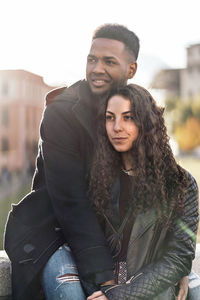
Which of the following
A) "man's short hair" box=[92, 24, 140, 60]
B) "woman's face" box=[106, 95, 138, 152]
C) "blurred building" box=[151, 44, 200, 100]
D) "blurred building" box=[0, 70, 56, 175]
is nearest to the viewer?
"woman's face" box=[106, 95, 138, 152]

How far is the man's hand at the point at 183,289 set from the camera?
2.94 m

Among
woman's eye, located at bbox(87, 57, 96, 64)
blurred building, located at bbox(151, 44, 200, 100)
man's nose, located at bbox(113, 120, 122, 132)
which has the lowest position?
man's nose, located at bbox(113, 120, 122, 132)

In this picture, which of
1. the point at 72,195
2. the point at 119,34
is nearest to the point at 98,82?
the point at 119,34

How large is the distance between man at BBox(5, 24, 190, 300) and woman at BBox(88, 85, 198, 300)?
9 cm

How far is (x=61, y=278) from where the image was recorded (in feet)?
8.99

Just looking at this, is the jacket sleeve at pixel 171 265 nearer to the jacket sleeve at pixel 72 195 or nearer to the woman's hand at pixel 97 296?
the woman's hand at pixel 97 296

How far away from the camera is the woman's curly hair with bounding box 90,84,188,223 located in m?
2.82

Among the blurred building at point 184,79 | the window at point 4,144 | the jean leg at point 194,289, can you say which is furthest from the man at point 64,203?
the blurred building at point 184,79

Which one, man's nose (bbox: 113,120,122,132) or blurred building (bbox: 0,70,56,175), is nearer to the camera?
man's nose (bbox: 113,120,122,132)

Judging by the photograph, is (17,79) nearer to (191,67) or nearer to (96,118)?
(191,67)

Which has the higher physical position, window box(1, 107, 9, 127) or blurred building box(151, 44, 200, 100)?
blurred building box(151, 44, 200, 100)

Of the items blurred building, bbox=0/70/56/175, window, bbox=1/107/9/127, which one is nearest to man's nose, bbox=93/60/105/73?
blurred building, bbox=0/70/56/175

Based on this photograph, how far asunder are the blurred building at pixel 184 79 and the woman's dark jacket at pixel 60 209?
8123 centimetres

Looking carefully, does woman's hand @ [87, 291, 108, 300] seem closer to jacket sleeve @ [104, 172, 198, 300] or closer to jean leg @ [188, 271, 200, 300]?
jacket sleeve @ [104, 172, 198, 300]
